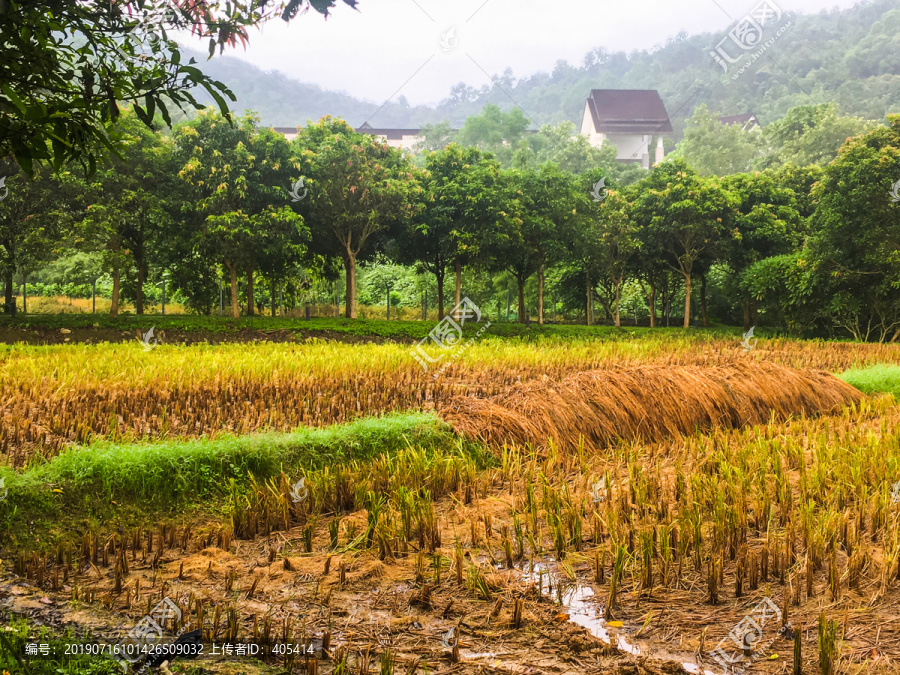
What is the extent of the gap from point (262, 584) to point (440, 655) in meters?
1.30

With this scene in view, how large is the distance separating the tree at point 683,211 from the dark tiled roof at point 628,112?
33270mm

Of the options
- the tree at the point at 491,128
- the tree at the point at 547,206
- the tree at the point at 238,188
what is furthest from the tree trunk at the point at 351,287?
the tree at the point at 491,128

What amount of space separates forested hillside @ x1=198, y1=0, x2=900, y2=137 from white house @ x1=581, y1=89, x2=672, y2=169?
11169 millimetres

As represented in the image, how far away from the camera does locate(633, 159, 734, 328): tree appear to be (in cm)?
2414

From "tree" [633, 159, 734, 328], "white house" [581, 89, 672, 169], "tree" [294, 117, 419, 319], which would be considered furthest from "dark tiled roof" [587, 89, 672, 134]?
"tree" [294, 117, 419, 319]

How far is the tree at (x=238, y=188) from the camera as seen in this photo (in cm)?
1930

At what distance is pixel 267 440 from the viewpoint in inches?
221

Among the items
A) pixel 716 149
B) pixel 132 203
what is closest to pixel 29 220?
pixel 132 203

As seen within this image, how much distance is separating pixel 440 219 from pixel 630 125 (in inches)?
1649

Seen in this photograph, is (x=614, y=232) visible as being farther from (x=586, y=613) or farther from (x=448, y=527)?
(x=586, y=613)

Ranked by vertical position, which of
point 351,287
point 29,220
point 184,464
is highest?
point 29,220

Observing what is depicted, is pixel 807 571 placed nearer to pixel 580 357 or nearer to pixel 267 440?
pixel 267 440

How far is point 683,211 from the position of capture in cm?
2441

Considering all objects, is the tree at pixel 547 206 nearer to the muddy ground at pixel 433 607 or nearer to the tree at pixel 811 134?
the tree at pixel 811 134
